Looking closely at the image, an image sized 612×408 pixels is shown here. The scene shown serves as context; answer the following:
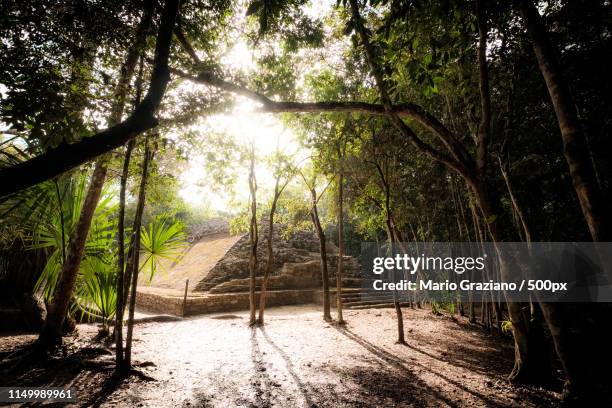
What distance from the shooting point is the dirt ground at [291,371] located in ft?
14.3

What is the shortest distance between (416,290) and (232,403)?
13.0 meters

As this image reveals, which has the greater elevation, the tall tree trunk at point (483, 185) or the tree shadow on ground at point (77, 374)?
the tall tree trunk at point (483, 185)

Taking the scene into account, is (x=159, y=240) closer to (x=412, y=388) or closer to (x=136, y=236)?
(x=136, y=236)

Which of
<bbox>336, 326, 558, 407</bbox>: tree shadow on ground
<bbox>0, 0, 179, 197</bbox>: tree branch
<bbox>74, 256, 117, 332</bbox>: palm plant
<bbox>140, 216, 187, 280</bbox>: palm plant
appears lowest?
<bbox>336, 326, 558, 407</bbox>: tree shadow on ground

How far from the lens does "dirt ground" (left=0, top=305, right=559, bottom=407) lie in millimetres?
4344

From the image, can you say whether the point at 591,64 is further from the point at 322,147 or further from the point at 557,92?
the point at 322,147

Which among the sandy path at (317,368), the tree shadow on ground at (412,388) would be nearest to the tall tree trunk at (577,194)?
the tree shadow on ground at (412,388)

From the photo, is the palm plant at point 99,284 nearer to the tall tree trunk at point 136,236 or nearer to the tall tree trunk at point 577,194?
the tall tree trunk at point 136,236

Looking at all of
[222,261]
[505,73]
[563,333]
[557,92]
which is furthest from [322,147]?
[222,261]

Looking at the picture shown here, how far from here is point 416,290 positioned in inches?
600

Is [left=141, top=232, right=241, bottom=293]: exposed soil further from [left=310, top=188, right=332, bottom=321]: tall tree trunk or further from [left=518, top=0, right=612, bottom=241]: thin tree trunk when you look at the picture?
[left=518, top=0, right=612, bottom=241]: thin tree trunk

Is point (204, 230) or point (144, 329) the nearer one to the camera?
point (144, 329)

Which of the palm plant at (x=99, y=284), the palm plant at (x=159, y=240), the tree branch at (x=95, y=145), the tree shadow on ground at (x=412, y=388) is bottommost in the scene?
the tree shadow on ground at (x=412, y=388)

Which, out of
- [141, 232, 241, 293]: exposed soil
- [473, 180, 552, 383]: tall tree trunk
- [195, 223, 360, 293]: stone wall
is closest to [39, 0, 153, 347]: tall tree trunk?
[473, 180, 552, 383]: tall tree trunk
